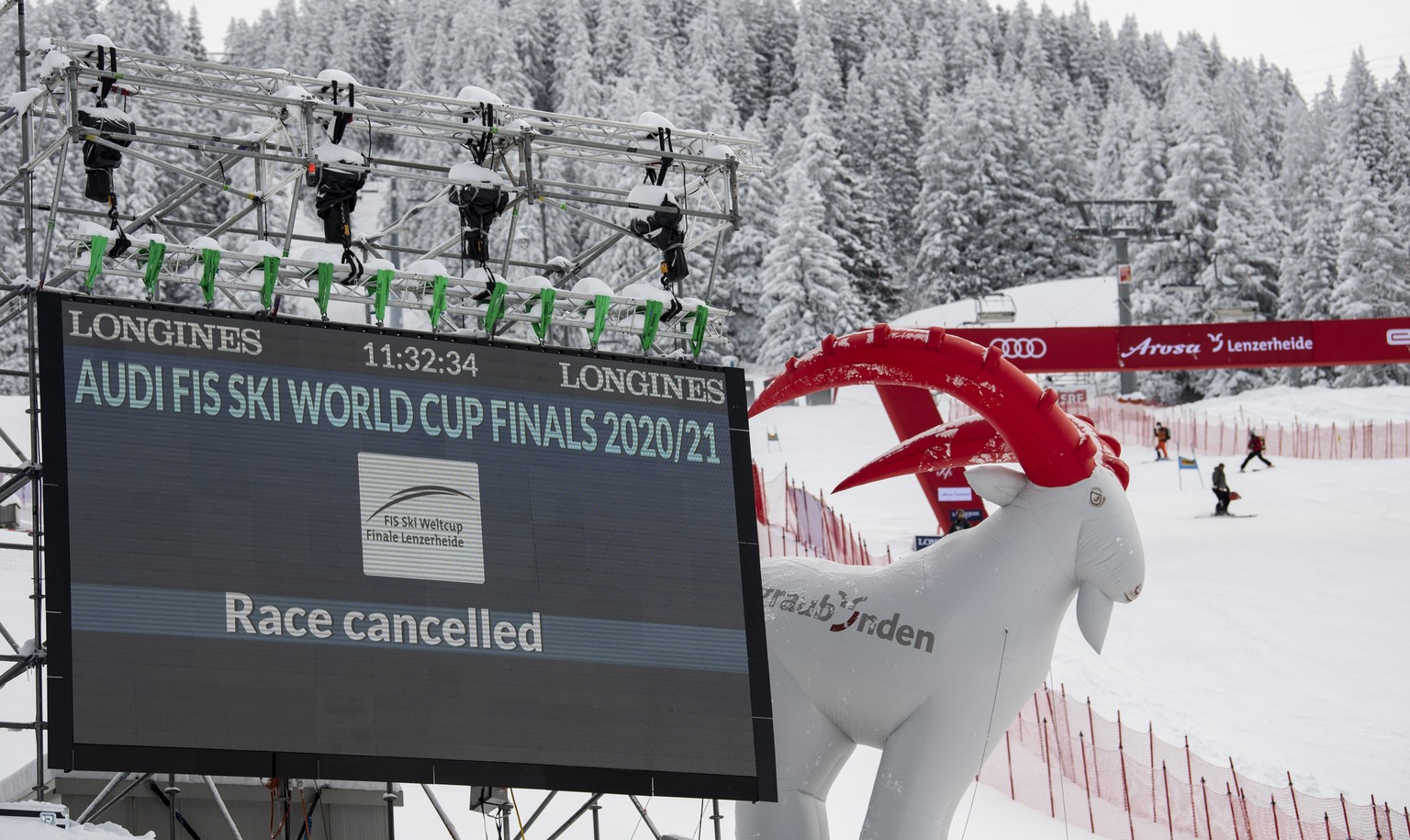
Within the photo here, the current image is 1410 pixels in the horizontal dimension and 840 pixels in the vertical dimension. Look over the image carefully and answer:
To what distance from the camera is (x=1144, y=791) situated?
1647cm

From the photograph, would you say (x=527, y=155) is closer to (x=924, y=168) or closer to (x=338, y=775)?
(x=338, y=775)

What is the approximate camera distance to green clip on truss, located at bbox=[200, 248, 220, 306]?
1186cm

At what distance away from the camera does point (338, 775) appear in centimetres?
1034

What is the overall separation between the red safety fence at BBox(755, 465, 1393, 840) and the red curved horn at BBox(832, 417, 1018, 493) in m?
4.37

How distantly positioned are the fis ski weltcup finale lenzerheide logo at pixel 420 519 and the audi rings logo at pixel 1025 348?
21.6 metres

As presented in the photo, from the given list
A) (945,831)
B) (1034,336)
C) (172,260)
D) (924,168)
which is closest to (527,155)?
(172,260)

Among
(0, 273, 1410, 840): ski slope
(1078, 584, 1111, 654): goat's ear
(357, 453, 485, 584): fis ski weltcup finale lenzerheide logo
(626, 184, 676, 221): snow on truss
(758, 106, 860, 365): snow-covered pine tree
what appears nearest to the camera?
(357, 453, 485, 584): fis ski weltcup finale lenzerheide logo

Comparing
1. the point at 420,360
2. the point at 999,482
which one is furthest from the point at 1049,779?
the point at 420,360

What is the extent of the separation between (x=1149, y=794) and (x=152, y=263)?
1069 cm

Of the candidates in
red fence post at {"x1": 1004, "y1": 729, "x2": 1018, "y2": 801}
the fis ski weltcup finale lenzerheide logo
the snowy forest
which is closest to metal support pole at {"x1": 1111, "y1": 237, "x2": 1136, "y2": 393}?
the snowy forest

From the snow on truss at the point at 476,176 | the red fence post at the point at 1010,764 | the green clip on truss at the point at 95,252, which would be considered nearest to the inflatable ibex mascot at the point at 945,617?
the snow on truss at the point at 476,176

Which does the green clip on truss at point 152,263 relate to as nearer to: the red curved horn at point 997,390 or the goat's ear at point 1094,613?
the red curved horn at point 997,390

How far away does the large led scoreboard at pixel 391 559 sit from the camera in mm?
10227

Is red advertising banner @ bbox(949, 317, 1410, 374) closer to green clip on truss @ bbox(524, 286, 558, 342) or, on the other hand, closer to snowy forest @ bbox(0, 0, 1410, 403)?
snowy forest @ bbox(0, 0, 1410, 403)
